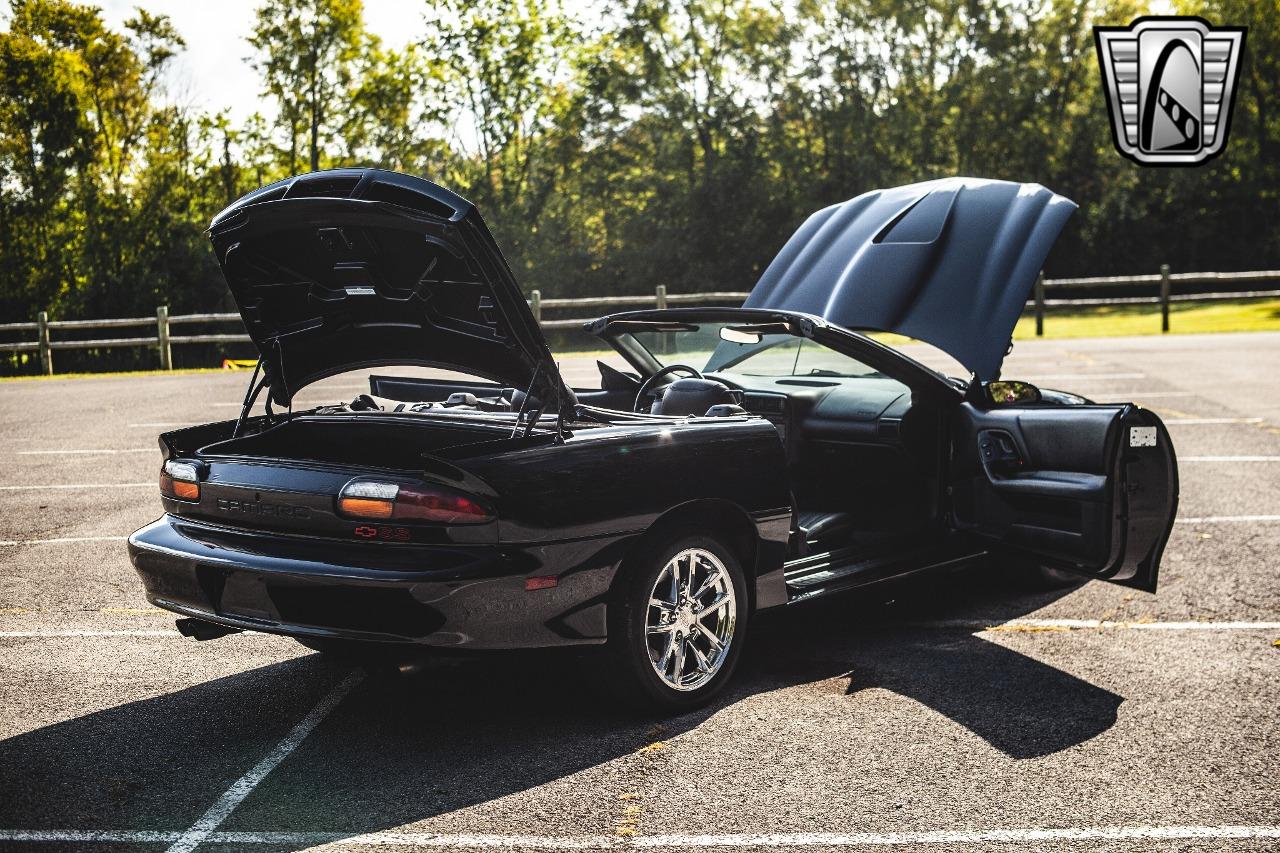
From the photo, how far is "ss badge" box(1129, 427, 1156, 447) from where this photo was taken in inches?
190

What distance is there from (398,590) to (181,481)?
1115mm

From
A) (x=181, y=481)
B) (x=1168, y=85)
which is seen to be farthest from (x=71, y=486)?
(x=1168, y=85)

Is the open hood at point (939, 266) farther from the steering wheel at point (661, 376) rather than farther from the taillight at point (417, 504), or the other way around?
the taillight at point (417, 504)

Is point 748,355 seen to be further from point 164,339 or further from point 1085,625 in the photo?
point 164,339

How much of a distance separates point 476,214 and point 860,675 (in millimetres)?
2330

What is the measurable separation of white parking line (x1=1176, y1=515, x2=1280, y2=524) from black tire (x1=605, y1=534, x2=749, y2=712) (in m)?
4.57

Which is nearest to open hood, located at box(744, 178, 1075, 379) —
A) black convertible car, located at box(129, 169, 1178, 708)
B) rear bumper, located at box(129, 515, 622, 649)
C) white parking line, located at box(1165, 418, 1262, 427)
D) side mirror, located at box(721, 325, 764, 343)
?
black convertible car, located at box(129, 169, 1178, 708)

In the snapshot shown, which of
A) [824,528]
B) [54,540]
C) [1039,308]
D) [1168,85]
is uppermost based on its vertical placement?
[1168,85]

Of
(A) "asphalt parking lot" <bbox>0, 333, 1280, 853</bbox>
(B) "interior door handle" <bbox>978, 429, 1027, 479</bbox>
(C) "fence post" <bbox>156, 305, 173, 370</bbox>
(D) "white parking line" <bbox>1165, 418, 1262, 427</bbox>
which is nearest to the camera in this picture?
(A) "asphalt parking lot" <bbox>0, 333, 1280, 853</bbox>

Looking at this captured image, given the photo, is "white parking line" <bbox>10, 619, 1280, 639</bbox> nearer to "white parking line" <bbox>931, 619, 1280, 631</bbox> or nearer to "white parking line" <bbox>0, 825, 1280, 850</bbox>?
"white parking line" <bbox>931, 619, 1280, 631</bbox>

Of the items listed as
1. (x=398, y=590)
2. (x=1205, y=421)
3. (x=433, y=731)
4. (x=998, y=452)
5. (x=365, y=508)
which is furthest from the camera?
(x=1205, y=421)

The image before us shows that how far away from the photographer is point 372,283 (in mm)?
4301

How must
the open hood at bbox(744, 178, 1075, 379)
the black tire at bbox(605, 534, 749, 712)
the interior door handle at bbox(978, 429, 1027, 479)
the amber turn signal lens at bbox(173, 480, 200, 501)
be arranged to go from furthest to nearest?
the open hood at bbox(744, 178, 1075, 379) < the interior door handle at bbox(978, 429, 1027, 479) < the amber turn signal lens at bbox(173, 480, 200, 501) < the black tire at bbox(605, 534, 749, 712)

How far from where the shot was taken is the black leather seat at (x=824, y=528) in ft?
17.9
